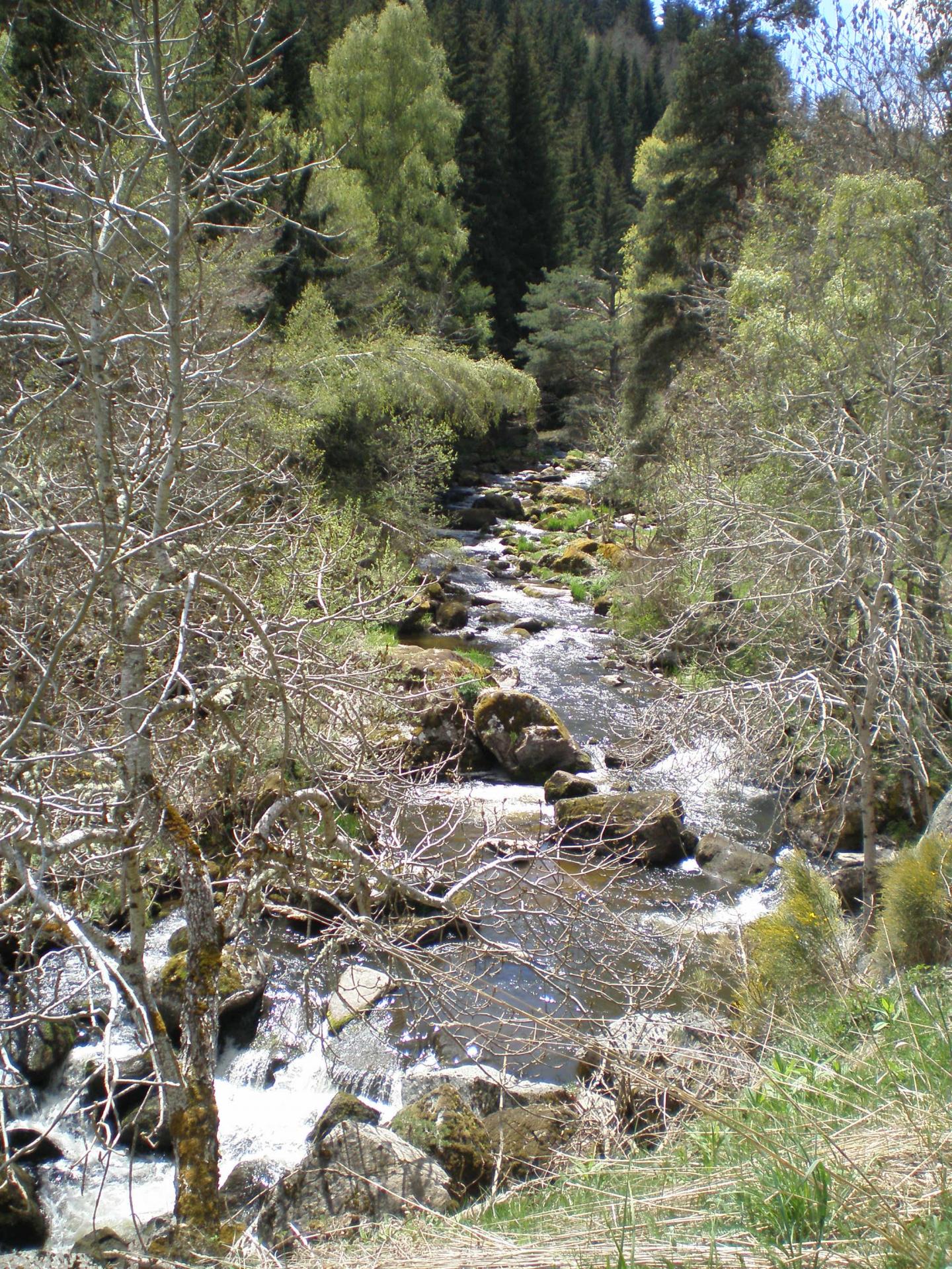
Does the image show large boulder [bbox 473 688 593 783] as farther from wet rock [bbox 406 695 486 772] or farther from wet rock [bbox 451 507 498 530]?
wet rock [bbox 451 507 498 530]

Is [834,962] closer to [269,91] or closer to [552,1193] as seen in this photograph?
[552,1193]

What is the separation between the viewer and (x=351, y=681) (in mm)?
4918

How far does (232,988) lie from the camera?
25.4 ft

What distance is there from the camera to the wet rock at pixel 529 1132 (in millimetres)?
5406

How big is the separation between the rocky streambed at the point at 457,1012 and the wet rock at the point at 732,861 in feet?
0.08

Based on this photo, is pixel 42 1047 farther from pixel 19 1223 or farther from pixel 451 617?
pixel 451 617

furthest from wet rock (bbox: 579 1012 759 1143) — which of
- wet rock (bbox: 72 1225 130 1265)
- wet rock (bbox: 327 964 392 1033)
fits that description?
wet rock (bbox: 72 1225 130 1265)

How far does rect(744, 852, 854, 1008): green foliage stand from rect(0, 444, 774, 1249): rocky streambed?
1.79 feet

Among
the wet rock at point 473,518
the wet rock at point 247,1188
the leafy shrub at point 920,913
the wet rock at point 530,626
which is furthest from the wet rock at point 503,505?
the leafy shrub at point 920,913

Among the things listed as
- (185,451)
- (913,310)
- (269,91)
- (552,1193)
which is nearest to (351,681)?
(185,451)

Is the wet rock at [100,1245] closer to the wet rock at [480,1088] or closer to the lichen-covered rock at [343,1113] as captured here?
the lichen-covered rock at [343,1113]

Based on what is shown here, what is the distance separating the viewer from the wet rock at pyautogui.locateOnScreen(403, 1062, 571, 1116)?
246 inches

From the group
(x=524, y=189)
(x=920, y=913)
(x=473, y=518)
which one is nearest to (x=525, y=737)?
(x=920, y=913)

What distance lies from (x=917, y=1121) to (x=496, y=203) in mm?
43367
